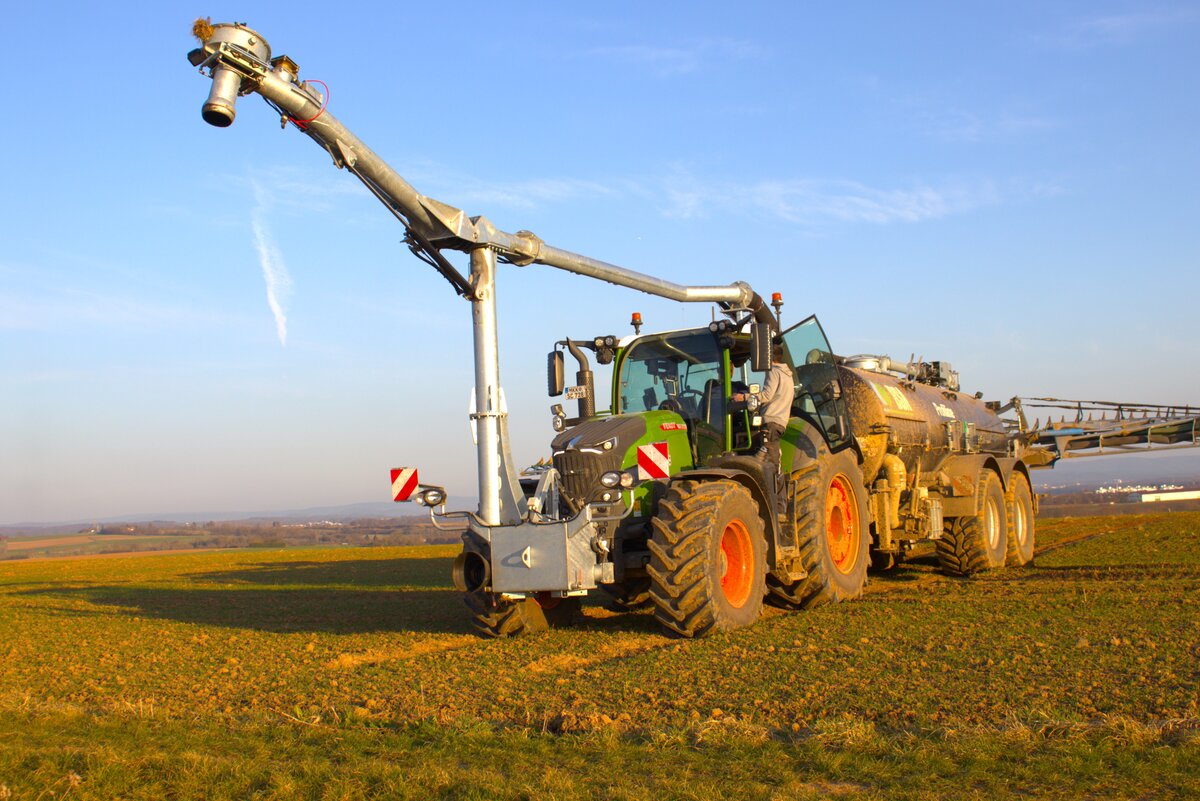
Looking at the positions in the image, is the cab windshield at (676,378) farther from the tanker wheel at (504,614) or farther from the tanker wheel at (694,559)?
the tanker wheel at (504,614)

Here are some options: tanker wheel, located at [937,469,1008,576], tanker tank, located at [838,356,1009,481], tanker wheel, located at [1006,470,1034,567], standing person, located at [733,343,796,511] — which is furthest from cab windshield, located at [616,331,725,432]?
tanker wheel, located at [1006,470,1034,567]

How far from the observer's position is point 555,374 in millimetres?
10867

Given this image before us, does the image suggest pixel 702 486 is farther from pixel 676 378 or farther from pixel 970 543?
pixel 970 543

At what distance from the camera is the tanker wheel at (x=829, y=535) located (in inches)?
403

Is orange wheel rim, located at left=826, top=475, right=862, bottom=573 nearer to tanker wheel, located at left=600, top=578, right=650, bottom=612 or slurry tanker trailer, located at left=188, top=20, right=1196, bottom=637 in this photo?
slurry tanker trailer, located at left=188, top=20, right=1196, bottom=637

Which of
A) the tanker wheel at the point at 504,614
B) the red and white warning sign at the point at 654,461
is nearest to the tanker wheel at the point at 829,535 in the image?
the red and white warning sign at the point at 654,461

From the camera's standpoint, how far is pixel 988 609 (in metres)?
9.92

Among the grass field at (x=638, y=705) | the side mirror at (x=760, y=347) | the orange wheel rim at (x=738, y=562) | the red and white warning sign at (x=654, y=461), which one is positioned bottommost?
the grass field at (x=638, y=705)

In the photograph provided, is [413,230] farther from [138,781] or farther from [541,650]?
[138,781]

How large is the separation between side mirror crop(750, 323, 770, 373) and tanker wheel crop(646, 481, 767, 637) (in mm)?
1147

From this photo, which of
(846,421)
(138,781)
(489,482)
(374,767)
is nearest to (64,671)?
(489,482)

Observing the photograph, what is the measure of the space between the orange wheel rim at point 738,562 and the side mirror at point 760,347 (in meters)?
1.46

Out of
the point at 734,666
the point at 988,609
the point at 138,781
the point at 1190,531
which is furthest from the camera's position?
the point at 1190,531

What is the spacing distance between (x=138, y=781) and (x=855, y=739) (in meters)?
3.49
